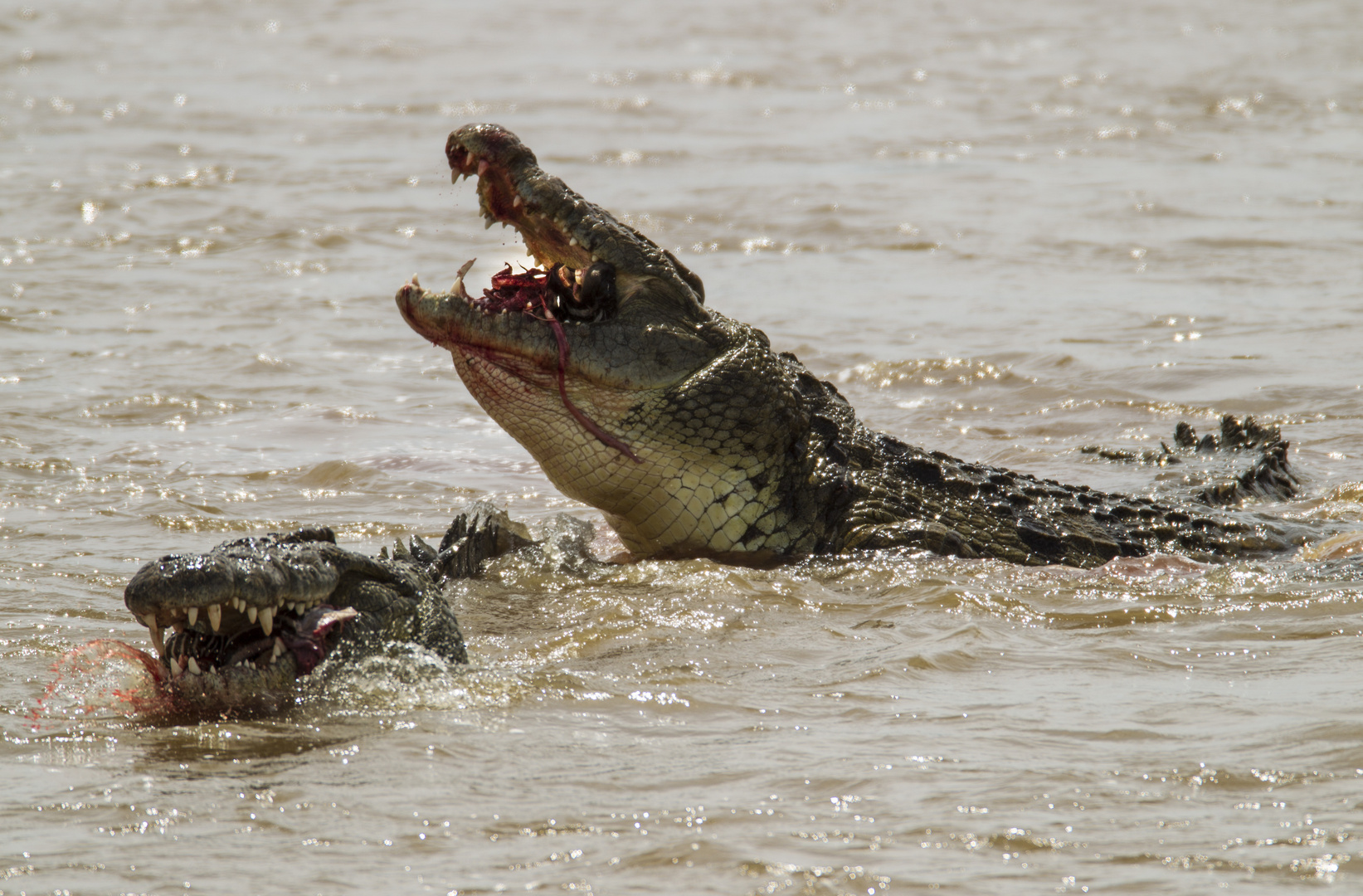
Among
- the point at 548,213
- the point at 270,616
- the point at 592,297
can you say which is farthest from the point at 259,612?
the point at 548,213

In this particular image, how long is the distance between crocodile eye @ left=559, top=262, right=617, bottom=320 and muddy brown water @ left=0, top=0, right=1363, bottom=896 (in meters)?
0.98

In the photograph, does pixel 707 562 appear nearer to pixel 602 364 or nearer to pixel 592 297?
pixel 602 364

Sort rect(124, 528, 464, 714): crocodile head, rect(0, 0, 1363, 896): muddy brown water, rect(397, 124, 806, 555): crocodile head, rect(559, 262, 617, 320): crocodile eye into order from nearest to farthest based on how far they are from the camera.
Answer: rect(0, 0, 1363, 896): muddy brown water
rect(124, 528, 464, 714): crocodile head
rect(397, 124, 806, 555): crocodile head
rect(559, 262, 617, 320): crocodile eye

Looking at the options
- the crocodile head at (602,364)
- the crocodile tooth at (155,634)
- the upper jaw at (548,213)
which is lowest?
the crocodile tooth at (155,634)

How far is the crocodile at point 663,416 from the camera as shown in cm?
538

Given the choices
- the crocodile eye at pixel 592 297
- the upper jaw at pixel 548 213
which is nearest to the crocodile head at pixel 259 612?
the crocodile eye at pixel 592 297

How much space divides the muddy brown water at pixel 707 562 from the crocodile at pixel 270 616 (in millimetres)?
92

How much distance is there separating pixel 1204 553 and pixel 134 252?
933cm

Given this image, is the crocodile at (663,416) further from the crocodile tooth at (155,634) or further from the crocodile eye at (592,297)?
the crocodile tooth at (155,634)

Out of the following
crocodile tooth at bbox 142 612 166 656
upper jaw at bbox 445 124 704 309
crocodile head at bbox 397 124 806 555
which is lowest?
crocodile tooth at bbox 142 612 166 656

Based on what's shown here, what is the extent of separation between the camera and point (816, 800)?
10.4ft

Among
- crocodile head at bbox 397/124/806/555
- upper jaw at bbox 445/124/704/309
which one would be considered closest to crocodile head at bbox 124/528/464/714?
crocodile head at bbox 397/124/806/555

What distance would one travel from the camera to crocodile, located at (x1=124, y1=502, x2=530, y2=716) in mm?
3234

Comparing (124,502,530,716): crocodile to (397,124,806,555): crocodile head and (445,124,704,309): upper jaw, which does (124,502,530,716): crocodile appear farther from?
(445,124,704,309): upper jaw
